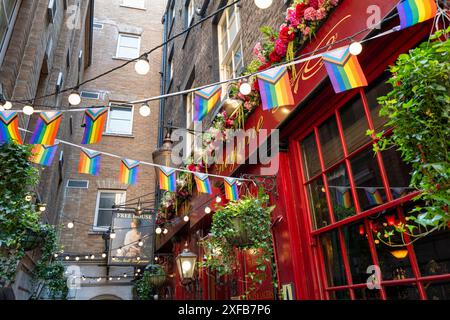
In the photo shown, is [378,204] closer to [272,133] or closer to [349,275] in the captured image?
Answer: [349,275]

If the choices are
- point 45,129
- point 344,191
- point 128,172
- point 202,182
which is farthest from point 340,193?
point 45,129

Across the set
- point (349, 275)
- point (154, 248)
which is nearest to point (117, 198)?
point (154, 248)

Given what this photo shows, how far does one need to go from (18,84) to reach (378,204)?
659 centimetres

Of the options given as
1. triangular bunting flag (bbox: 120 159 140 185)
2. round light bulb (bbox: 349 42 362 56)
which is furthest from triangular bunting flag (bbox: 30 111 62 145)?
round light bulb (bbox: 349 42 362 56)

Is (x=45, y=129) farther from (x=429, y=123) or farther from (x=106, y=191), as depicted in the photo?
(x=106, y=191)

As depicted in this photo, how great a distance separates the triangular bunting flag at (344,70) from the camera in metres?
2.94

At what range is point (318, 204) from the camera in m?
4.03

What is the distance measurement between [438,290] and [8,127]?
15.8ft

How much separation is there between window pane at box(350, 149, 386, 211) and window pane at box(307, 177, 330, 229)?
0.58 meters

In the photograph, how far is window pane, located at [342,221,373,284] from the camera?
10.3 feet

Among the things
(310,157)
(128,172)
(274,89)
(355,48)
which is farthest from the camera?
(128,172)

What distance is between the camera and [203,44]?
32.8 ft

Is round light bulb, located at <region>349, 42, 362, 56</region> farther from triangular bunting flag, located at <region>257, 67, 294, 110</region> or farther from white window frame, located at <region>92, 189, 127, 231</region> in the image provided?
white window frame, located at <region>92, 189, 127, 231</region>

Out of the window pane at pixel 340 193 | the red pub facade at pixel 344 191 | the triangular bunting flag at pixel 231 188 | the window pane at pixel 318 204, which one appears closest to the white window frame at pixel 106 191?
the triangular bunting flag at pixel 231 188
